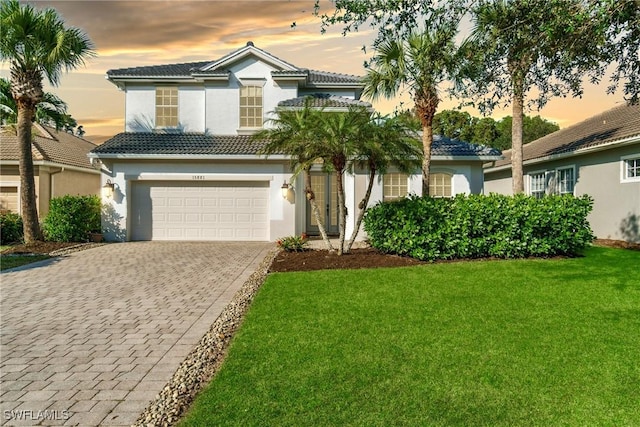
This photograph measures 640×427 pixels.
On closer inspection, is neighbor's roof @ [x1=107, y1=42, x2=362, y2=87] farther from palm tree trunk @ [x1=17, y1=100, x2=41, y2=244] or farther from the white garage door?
the white garage door

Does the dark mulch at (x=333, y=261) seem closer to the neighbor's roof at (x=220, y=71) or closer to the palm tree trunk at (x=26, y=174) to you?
the neighbor's roof at (x=220, y=71)

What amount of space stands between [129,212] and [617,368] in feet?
52.7

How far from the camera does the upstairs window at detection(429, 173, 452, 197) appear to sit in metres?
16.8

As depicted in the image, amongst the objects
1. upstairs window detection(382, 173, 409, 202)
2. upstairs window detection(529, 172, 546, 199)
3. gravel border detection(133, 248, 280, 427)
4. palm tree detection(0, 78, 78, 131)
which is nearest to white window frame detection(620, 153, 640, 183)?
upstairs window detection(529, 172, 546, 199)

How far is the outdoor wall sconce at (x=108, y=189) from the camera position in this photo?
637 inches

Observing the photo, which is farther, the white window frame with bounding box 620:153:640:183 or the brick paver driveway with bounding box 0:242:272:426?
the white window frame with bounding box 620:153:640:183

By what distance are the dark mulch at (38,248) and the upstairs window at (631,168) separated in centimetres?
1962

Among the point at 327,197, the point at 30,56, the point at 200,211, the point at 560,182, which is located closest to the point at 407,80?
the point at 327,197

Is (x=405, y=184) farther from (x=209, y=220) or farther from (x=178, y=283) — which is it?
(x=178, y=283)

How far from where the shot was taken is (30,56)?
14.8 m

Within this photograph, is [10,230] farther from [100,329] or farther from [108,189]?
[100,329]

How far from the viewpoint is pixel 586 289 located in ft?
27.2

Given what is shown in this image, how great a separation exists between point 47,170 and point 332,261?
49.3ft

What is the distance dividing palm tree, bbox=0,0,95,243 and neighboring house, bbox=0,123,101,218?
140 inches
